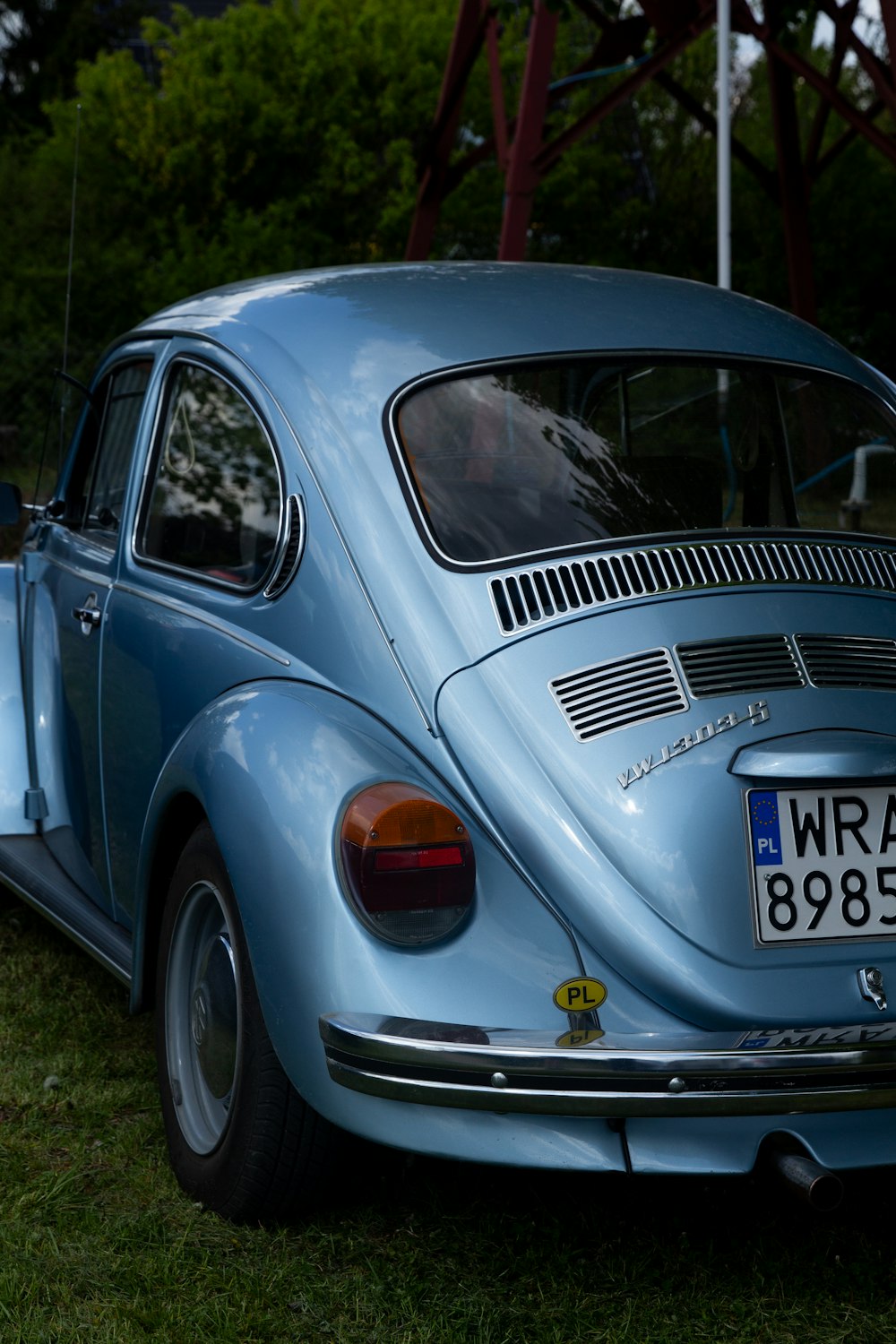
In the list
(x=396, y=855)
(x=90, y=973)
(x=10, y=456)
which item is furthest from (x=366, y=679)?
(x=10, y=456)

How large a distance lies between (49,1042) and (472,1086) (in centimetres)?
185

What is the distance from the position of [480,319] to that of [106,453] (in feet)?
4.96

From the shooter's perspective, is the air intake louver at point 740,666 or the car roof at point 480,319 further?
the car roof at point 480,319

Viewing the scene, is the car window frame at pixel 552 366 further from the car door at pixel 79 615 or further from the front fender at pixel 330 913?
the car door at pixel 79 615

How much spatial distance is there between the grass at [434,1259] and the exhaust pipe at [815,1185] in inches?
3.1

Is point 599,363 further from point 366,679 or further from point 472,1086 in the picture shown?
point 472,1086

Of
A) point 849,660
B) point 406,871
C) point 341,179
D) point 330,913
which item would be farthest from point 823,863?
point 341,179

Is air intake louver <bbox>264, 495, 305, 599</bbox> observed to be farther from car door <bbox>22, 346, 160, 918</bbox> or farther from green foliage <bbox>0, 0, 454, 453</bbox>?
green foliage <bbox>0, 0, 454, 453</bbox>

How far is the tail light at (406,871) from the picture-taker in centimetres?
248

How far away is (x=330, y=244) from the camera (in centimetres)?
2500

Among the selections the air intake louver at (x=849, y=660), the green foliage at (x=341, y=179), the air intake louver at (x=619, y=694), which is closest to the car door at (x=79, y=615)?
the air intake louver at (x=619, y=694)

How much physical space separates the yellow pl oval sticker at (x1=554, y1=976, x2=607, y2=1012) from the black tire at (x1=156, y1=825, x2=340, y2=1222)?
1.85 ft

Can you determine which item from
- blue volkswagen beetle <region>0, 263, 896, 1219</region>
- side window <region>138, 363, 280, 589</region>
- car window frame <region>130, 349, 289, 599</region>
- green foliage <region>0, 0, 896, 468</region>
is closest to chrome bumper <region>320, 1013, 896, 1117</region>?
blue volkswagen beetle <region>0, 263, 896, 1219</region>

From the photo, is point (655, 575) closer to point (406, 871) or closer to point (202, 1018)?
point (406, 871)
